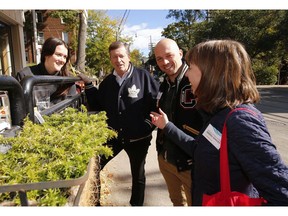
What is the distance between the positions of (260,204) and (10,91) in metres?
1.23

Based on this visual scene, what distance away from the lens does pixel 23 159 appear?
3.45 ft

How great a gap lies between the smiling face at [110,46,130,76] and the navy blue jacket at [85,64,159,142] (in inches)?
3.6

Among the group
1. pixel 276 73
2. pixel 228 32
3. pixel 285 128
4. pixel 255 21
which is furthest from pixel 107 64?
pixel 285 128

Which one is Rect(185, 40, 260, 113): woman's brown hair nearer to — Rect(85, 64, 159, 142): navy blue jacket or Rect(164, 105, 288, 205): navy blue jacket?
Rect(164, 105, 288, 205): navy blue jacket

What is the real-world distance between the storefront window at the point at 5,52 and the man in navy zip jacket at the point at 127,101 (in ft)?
20.8

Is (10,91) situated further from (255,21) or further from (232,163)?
(255,21)

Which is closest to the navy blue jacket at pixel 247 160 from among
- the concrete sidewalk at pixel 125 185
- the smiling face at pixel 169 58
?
the smiling face at pixel 169 58

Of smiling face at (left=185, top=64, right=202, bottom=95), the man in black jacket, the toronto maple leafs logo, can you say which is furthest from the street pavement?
smiling face at (left=185, top=64, right=202, bottom=95)

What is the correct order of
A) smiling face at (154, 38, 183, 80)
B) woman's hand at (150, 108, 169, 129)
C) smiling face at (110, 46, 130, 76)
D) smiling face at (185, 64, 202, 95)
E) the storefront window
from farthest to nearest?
the storefront window, smiling face at (110, 46, 130, 76), smiling face at (154, 38, 183, 80), woman's hand at (150, 108, 169, 129), smiling face at (185, 64, 202, 95)

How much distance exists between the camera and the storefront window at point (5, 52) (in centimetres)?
788

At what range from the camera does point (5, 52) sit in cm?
826

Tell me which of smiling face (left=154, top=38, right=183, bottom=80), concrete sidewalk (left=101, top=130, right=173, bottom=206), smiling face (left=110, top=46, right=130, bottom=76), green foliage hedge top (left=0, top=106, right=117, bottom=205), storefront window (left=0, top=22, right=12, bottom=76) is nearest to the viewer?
green foliage hedge top (left=0, top=106, right=117, bottom=205)

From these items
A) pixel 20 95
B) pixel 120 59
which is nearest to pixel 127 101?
pixel 120 59

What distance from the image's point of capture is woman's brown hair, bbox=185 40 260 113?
1.30m
